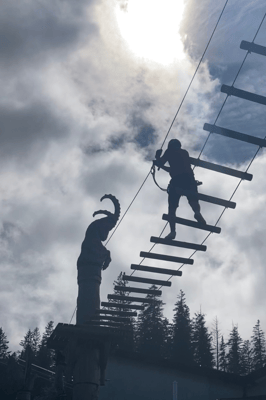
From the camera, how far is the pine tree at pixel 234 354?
59625 mm

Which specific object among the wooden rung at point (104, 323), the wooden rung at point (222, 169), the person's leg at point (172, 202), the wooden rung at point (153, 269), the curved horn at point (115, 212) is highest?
the curved horn at point (115, 212)

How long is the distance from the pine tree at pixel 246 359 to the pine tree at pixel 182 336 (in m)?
8.34

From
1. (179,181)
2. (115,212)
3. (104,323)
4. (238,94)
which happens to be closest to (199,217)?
(179,181)

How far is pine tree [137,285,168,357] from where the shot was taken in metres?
54.0

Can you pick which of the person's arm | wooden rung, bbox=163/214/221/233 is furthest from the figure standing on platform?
the person's arm

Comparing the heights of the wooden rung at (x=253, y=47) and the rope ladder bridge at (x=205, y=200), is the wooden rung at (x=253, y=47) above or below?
above

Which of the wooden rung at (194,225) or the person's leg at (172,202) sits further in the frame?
the person's leg at (172,202)

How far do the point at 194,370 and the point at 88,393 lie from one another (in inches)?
466

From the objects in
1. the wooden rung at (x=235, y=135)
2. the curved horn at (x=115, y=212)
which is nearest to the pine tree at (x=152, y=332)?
the curved horn at (x=115, y=212)

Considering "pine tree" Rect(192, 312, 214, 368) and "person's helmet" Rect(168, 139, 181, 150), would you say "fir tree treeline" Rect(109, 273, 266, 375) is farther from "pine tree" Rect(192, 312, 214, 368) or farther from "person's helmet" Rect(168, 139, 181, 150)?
"person's helmet" Rect(168, 139, 181, 150)

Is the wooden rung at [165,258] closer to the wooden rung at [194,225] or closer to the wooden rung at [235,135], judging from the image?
the wooden rung at [194,225]

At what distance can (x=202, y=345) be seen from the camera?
57.0 metres

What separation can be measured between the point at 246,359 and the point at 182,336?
38.9 ft

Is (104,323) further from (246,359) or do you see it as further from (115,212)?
(246,359)
